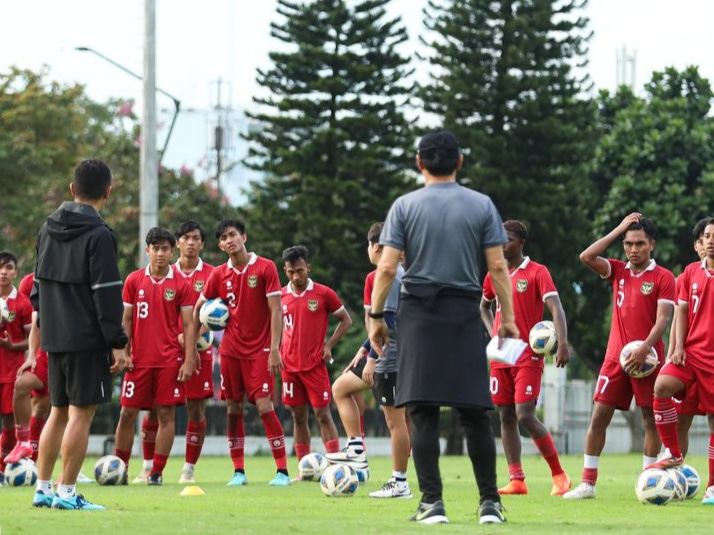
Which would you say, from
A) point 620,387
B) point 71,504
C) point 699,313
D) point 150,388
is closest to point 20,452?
point 150,388

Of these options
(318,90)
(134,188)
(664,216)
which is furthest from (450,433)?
(134,188)

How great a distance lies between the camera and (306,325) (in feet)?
55.8

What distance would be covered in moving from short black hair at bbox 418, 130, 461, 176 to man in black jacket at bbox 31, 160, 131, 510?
2389mm

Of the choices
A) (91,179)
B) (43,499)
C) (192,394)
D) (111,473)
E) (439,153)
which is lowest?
(111,473)

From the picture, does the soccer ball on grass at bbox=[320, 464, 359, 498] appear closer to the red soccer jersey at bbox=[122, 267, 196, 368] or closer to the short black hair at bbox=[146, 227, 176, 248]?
the red soccer jersey at bbox=[122, 267, 196, 368]

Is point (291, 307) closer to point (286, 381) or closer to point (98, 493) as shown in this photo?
point (286, 381)

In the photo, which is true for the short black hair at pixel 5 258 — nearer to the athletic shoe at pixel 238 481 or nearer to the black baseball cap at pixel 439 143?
the athletic shoe at pixel 238 481

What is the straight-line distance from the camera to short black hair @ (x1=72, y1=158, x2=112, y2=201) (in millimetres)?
11008

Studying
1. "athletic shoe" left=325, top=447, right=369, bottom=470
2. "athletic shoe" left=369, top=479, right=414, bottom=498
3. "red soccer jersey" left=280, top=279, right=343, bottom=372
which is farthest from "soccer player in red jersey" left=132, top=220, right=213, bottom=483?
"athletic shoe" left=369, top=479, right=414, bottom=498

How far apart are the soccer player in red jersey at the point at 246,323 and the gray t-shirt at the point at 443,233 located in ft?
18.3

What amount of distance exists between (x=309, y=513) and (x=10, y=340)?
249 inches

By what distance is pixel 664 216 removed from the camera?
123 feet

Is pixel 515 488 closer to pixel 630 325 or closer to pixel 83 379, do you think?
pixel 630 325

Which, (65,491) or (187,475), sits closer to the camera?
(65,491)
